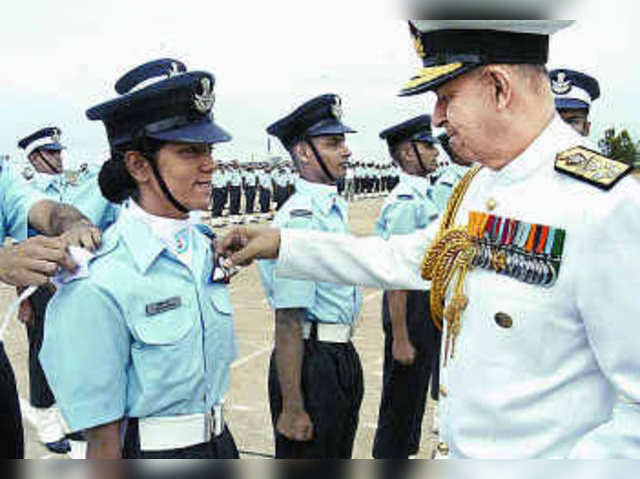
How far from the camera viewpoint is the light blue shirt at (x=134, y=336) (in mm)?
1884

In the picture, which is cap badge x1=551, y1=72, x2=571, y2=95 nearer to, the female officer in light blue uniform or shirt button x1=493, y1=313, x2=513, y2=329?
the female officer in light blue uniform

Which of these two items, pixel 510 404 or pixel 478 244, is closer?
pixel 510 404

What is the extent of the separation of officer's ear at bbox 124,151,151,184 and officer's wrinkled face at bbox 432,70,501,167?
94 cm

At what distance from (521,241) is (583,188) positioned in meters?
0.19

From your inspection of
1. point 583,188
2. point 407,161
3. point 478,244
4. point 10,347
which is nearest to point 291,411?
point 478,244

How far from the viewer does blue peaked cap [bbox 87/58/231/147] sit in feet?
6.91

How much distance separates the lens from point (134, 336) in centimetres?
197

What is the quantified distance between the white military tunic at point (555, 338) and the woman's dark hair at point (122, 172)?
100 centimetres

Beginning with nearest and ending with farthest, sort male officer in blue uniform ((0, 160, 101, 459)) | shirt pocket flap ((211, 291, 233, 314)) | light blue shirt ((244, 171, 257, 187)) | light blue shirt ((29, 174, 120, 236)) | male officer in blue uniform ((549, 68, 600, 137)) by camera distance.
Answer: male officer in blue uniform ((0, 160, 101, 459)), shirt pocket flap ((211, 291, 233, 314)), male officer in blue uniform ((549, 68, 600, 137)), light blue shirt ((29, 174, 120, 236)), light blue shirt ((244, 171, 257, 187))

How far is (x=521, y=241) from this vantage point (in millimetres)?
1685

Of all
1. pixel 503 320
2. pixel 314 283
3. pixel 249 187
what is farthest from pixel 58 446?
pixel 249 187

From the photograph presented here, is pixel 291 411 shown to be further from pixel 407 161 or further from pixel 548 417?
pixel 407 161

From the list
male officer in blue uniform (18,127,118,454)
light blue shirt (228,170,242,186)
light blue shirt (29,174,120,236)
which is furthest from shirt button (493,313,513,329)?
light blue shirt (228,170,242,186)

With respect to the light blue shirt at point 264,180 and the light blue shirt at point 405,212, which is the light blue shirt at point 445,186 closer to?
the light blue shirt at point 405,212
